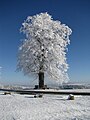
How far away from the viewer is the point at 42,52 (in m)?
42.4

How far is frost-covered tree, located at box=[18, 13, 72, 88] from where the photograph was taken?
42250 mm

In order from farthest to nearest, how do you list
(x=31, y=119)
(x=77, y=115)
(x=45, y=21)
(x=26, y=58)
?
1. (x=45, y=21)
2. (x=26, y=58)
3. (x=77, y=115)
4. (x=31, y=119)

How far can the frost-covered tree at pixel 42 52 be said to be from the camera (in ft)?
139

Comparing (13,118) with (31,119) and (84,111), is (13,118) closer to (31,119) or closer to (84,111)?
(31,119)

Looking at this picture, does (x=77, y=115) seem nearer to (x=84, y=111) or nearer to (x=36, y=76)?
(x=84, y=111)

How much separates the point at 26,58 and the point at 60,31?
7953mm

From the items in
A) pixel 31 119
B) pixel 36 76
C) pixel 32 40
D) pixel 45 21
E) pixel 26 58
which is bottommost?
pixel 31 119

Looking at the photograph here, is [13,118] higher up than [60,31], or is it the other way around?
[60,31]

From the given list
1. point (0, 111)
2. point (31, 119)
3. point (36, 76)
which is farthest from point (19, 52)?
point (31, 119)

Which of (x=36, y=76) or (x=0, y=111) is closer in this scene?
(x=0, y=111)

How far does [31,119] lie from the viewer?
15.2 m

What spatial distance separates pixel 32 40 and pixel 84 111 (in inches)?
1038

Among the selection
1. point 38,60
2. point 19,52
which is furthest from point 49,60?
point 19,52

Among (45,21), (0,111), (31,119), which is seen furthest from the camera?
(45,21)
